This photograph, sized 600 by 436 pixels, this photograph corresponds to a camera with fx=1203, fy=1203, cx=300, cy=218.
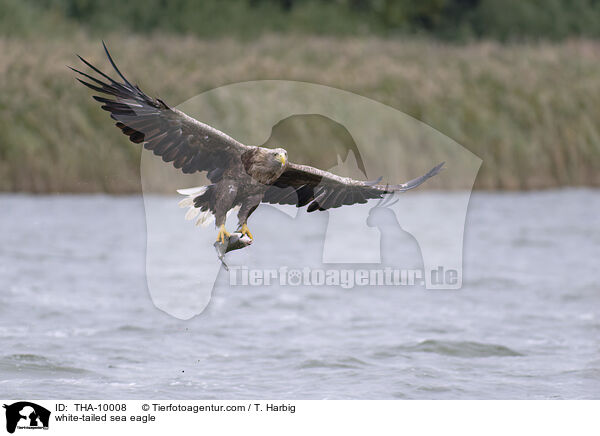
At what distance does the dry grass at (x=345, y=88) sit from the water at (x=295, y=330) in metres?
0.99

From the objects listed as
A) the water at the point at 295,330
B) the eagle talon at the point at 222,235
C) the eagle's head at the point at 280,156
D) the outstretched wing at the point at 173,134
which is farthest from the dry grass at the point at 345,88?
the eagle talon at the point at 222,235

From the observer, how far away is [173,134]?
7.64m

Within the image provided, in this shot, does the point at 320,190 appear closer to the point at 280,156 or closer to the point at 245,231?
the point at 280,156

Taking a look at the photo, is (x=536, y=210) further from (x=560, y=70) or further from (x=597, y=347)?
(x=597, y=347)

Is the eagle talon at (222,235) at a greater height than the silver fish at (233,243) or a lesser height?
greater

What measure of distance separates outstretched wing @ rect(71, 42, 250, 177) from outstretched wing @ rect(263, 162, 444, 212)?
1.69ft

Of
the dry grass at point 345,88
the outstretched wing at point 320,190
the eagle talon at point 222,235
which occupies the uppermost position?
the dry grass at point 345,88

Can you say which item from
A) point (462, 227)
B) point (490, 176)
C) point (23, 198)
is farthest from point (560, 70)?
point (23, 198)
